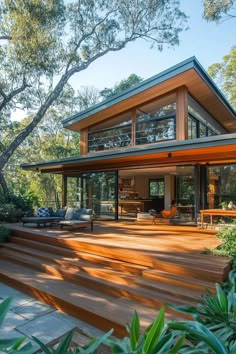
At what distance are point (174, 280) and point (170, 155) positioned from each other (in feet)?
16.5

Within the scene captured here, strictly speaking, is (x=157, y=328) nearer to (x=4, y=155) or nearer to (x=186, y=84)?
(x=186, y=84)

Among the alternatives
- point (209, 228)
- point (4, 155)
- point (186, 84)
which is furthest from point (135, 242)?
point (4, 155)

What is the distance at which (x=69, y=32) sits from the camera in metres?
13.9

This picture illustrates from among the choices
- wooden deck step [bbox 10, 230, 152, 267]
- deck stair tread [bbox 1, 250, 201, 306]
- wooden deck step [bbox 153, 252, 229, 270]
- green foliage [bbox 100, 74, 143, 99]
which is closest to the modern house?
wooden deck step [bbox 153, 252, 229, 270]

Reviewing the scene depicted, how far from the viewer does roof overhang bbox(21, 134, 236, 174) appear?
6930 millimetres

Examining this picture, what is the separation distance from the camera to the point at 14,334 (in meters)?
3.60

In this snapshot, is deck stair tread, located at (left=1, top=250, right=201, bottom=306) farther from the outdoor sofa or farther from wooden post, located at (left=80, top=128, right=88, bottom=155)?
wooden post, located at (left=80, top=128, right=88, bottom=155)

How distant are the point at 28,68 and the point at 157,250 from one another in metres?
10.9

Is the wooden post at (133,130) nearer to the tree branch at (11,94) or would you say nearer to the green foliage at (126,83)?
the tree branch at (11,94)

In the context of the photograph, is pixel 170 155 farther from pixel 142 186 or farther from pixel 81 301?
pixel 142 186

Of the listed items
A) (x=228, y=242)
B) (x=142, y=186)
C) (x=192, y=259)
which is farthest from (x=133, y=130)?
(x=142, y=186)

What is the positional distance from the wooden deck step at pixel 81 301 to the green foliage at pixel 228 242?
2044 mm

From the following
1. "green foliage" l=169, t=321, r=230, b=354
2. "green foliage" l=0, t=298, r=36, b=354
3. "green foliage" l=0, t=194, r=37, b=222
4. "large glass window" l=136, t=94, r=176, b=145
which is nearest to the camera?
"green foliage" l=0, t=298, r=36, b=354

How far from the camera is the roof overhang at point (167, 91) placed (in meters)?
8.63
